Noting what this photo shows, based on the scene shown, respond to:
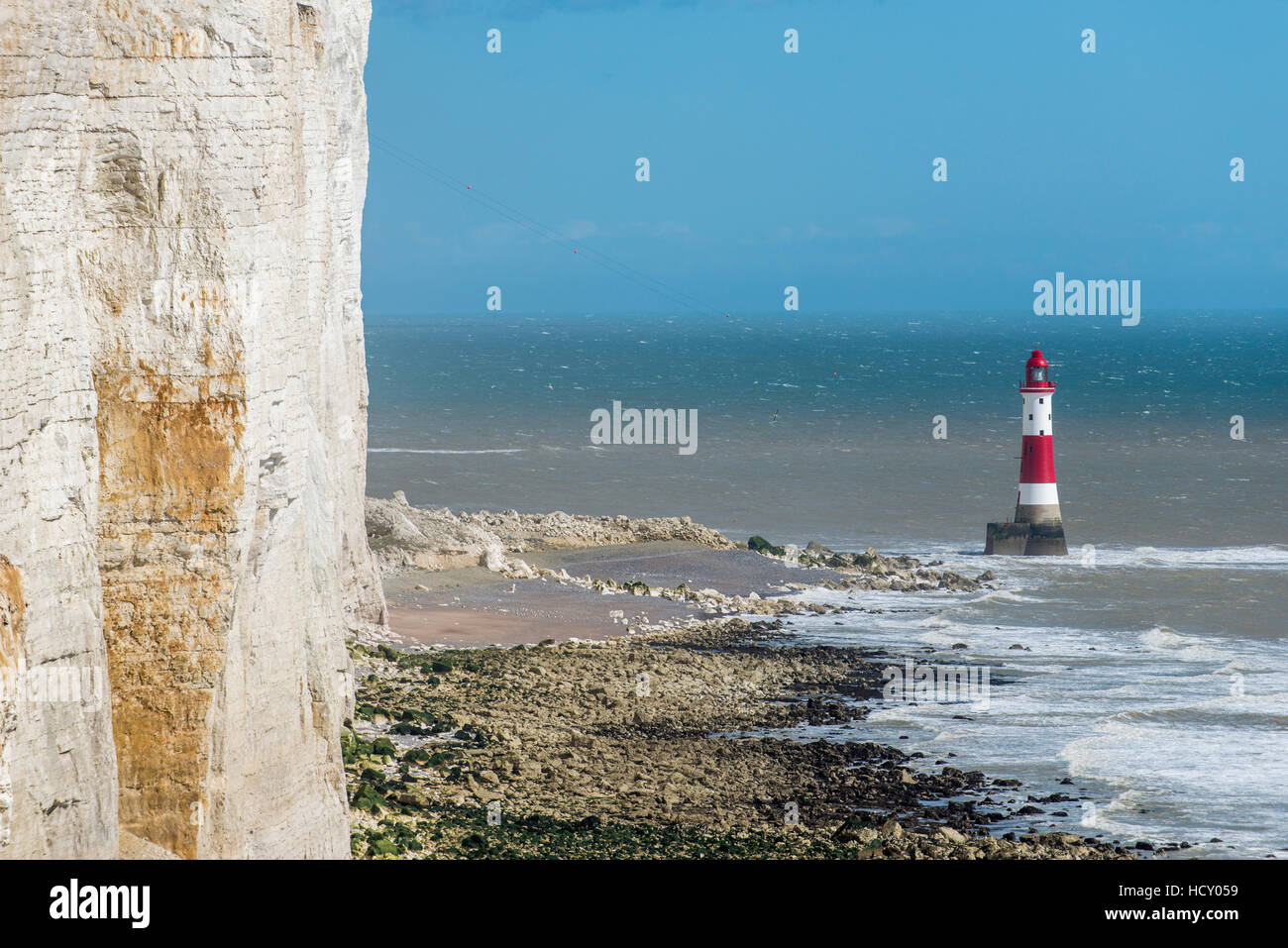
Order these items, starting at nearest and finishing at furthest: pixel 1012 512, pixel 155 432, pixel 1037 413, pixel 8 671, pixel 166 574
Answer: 1. pixel 8 671
2. pixel 155 432
3. pixel 166 574
4. pixel 1037 413
5. pixel 1012 512

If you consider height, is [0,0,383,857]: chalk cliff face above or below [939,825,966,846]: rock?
above

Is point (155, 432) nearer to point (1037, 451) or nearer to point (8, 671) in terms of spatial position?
point (8, 671)

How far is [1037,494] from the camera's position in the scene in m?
38.7

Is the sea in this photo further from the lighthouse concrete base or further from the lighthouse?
the lighthouse

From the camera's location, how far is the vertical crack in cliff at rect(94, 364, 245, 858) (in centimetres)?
940

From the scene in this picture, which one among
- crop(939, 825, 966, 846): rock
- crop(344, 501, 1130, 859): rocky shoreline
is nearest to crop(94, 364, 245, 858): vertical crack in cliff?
crop(344, 501, 1130, 859): rocky shoreline

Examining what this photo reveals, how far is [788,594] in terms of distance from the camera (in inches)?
1283

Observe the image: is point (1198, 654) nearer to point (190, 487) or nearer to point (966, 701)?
point (966, 701)

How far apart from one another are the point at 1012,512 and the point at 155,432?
46237mm

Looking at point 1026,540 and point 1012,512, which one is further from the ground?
point 1012,512

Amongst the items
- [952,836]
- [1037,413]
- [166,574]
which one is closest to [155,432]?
[166,574]

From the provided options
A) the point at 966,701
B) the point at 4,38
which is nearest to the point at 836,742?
the point at 966,701

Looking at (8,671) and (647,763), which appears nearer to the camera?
(8,671)

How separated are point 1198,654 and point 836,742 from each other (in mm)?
10895
